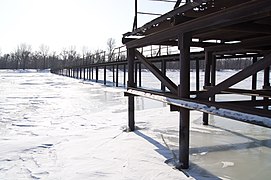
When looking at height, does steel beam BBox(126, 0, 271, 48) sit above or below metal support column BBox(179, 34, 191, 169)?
above

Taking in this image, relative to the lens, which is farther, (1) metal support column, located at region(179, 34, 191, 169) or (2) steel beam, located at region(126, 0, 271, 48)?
(1) metal support column, located at region(179, 34, 191, 169)

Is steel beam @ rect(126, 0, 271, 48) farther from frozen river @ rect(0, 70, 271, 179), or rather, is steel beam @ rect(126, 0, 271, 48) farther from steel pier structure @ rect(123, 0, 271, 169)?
frozen river @ rect(0, 70, 271, 179)

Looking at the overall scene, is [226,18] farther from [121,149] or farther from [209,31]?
[121,149]

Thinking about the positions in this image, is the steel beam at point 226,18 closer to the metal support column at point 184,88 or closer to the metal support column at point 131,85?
the metal support column at point 184,88

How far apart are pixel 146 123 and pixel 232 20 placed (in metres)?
4.98

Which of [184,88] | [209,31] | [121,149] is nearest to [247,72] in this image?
[184,88]

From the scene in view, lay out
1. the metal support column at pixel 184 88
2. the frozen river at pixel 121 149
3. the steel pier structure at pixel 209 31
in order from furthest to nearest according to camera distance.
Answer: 1. the metal support column at pixel 184 88
2. the frozen river at pixel 121 149
3. the steel pier structure at pixel 209 31

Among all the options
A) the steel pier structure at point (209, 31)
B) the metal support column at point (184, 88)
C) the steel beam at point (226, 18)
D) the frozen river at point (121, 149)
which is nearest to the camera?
the steel beam at point (226, 18)

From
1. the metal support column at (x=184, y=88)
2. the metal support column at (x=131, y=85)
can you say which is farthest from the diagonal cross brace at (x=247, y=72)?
the metal support column at (x=131, y=85)

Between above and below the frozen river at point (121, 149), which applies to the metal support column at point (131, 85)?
above

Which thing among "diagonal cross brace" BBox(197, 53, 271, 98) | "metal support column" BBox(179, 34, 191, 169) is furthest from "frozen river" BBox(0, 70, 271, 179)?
"diagonal cross brace" BBox(197, 53, 271, 98)

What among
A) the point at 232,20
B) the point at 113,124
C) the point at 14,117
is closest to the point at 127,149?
the point at 113,124

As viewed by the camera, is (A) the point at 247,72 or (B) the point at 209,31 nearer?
(A) the point at 247,72

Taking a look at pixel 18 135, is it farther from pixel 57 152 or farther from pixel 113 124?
pixel 113 124
